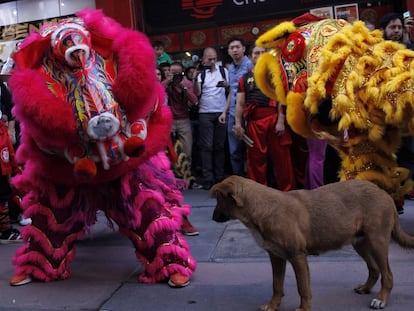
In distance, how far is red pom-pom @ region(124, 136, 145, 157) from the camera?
3.04 metres

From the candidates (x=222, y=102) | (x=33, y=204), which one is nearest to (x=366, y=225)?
(x=33, y=204)

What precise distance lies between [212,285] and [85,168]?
3.73 feet

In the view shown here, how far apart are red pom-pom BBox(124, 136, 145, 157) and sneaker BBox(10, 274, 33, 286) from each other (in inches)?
48.7

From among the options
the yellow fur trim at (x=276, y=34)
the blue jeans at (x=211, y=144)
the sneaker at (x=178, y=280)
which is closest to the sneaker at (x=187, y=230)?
the sneaker at (x=178, y=280)

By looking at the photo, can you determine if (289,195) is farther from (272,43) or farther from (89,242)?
(89,242)

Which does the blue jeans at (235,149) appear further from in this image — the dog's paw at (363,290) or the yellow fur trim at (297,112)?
the dog's paw at (363,290)

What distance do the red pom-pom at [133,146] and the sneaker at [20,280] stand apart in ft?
4.06

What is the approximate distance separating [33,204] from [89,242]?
4.29 ft

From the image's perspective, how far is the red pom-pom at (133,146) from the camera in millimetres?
3043

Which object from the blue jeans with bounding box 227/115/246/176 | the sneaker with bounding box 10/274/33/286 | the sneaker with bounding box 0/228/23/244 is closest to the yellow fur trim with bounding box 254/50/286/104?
the sneaker with bounding box 10/274/33/286

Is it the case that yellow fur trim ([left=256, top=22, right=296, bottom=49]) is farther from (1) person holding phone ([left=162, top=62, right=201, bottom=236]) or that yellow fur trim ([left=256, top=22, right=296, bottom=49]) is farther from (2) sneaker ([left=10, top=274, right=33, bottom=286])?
(1) person holding phone ([left=162, top=62, right=201, bottom=236])

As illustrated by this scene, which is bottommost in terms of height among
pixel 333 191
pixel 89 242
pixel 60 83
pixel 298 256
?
pixel 89 242

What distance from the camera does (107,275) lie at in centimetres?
375

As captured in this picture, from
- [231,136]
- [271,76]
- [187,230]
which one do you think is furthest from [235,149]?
[271,76]
